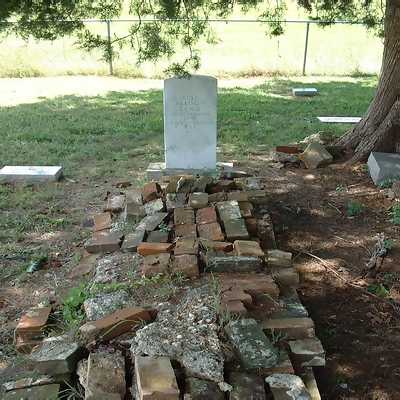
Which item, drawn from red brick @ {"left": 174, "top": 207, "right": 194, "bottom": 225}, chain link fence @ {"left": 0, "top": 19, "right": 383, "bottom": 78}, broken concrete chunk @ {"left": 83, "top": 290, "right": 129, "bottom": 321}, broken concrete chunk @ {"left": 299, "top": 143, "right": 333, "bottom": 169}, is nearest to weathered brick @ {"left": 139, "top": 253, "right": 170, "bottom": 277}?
broken concrete chunk @ {"left": 83, "top": 290, "right": 129, "bottom": 321}

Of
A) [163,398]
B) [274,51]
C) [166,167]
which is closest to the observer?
[163,398]

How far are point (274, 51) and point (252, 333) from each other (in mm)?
14855

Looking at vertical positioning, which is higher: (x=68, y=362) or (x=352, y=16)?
(x=352, y=16)

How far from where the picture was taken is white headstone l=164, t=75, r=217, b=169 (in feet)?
19.6

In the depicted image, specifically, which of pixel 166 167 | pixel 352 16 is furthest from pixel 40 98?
pixel 352 16

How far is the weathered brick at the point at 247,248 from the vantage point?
3.48m

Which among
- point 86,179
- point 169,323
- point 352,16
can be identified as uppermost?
point 352,16

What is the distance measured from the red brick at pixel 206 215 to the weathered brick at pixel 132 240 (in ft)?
1.55

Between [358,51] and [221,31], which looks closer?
[358,51]

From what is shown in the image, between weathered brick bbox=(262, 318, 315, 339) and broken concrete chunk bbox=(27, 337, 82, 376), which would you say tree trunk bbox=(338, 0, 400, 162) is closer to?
weathered brick bbox=(262, 318, 315, 339)

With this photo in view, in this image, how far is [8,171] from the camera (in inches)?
261

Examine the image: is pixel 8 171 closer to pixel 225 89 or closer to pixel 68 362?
pixel 68 362

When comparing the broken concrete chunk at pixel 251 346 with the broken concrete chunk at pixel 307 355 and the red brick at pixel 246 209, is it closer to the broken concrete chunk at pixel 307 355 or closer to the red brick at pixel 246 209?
the broken concrete chunk at pixel 307 355

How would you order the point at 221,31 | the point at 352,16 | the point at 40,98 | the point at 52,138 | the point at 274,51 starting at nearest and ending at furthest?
the point at 352,16 → the point at 52,138 → the point at 40,98 → the point at 274,51 → the point at 221,31
